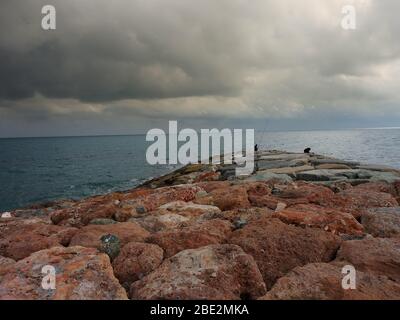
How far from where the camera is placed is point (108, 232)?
5.41 meters

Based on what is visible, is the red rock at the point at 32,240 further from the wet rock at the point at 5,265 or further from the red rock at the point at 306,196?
the red rock at the point at 306,196

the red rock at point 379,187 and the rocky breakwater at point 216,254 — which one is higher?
the red rock at point 379,187

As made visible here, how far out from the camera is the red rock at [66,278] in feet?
11.8

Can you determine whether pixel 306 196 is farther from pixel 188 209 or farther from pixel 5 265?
pixel 5 265

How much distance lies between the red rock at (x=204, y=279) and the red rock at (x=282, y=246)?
28 centimetres

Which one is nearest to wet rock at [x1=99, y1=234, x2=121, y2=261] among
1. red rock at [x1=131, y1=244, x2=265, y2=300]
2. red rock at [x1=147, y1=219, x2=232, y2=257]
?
red rock at [x1=147, y1=219, x2=232, y2=257]

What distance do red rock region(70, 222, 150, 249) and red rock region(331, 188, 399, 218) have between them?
166 inches

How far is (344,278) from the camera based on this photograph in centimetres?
373

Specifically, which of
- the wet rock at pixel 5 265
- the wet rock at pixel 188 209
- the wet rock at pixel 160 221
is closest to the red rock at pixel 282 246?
the wet rock at pixel 160 221

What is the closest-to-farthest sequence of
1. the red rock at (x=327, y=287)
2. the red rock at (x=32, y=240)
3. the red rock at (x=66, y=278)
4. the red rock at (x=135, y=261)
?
the red rock at (x=327, y=287) → the red rock at (x=66, y=278) → the red rock at (x=135, y=261) → the red rock at (x=32, y=240)

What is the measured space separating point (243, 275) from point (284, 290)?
528 mm
